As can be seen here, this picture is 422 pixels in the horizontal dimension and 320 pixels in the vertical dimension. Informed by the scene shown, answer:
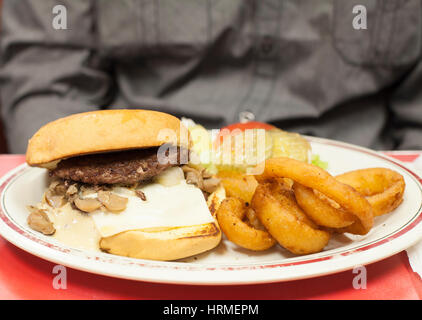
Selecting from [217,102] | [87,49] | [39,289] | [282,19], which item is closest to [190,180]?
[39,289]

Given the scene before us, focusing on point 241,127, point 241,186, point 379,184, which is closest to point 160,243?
point 241,186

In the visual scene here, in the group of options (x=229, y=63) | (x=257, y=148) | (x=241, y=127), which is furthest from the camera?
(x=229, y=63)

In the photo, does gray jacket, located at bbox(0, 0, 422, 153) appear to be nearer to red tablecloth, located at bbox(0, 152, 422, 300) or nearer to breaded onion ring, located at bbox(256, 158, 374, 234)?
breaded onion ring, located at bbox(256, 158, 374, 234)

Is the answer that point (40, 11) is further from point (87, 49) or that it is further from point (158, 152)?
point (158, 152)

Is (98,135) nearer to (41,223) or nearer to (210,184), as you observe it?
(41,223)

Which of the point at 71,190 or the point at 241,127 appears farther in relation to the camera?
the point at 241,127

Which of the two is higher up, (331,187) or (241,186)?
(331,187)

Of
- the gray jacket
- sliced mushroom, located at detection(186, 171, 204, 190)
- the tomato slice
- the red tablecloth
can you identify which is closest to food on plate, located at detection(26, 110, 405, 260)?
sliced mushroom, located at detection(186, 171, 204, 190)

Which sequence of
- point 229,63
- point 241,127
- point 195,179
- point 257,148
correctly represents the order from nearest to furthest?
point 195,179, point 257,148, point 241,127, point 229,63
